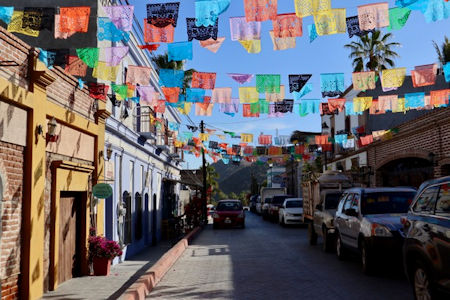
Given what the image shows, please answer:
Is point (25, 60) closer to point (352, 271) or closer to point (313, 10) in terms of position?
point (313, 10)

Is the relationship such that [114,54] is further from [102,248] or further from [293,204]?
[293,204]

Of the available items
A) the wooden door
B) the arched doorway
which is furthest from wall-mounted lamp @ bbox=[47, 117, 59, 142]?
the arched doorway

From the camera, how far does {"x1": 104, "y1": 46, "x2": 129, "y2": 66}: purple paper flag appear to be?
11.9m

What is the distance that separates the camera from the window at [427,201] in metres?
6.27

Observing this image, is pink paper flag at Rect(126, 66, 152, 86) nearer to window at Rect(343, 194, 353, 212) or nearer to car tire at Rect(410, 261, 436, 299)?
window at Rect(343, 194, 353, 212)

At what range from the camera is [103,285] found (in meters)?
10.7

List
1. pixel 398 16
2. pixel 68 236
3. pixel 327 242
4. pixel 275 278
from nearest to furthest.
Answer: pixel 275 278 → pixel 398 16 → pixel 68 236 → pixel 327 242

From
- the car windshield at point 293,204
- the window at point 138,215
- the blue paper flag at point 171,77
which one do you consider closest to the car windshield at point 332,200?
the blue paper flag at point 171,77

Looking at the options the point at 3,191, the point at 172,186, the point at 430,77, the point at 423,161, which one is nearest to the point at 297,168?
the point at 172,186

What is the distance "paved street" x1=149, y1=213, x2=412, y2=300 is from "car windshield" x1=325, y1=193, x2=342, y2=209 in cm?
152

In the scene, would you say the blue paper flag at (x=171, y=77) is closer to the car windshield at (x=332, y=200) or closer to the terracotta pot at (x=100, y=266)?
the terracotta pot at (x=100, y=266)

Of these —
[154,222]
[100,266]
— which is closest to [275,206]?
[154,222]

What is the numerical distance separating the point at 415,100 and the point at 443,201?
1256cm

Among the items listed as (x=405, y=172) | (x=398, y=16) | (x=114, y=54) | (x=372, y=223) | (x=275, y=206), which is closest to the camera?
(x=372, y=223)
